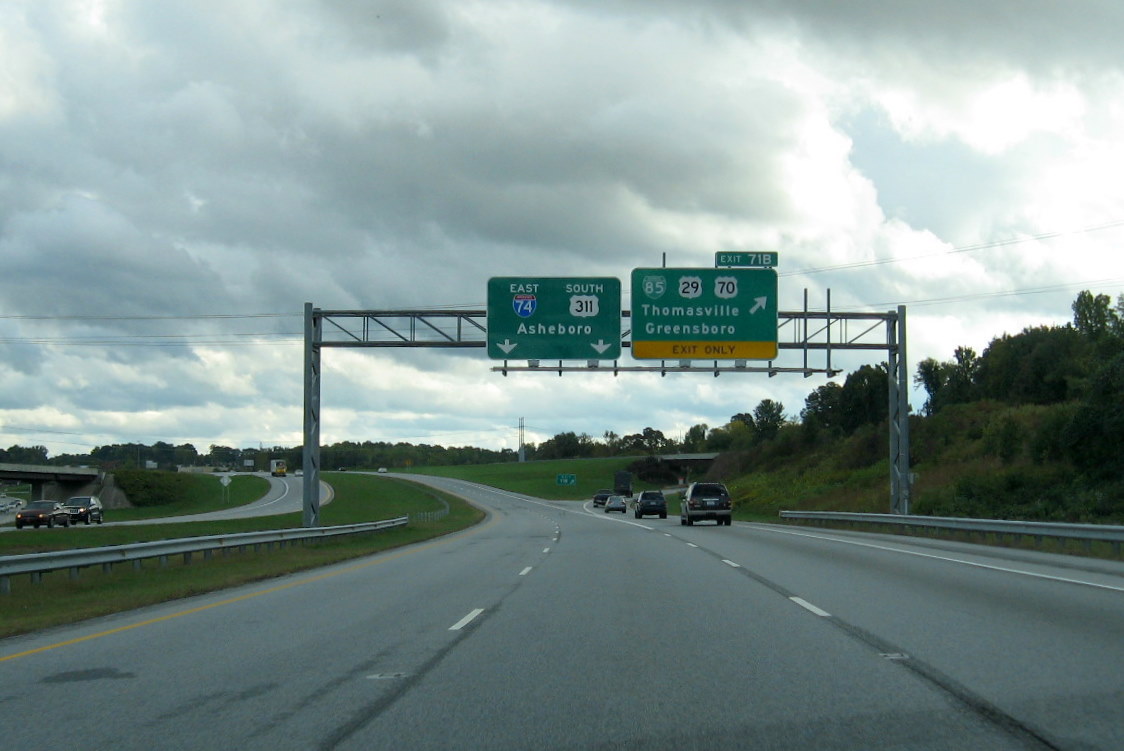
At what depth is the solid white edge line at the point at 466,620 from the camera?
12.4m

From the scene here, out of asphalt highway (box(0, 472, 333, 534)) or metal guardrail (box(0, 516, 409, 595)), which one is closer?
metal guardrail (box(0, 516, 409, 595))

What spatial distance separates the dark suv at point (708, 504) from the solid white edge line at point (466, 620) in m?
33.5

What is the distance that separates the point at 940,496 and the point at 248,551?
3715 cm

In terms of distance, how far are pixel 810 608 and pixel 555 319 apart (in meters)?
21.5

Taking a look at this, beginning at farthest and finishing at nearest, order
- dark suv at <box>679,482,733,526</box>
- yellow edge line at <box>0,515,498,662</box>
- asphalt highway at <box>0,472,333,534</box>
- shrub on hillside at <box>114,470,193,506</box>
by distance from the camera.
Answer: shrub on hillside at <box>114,470,193,506</box>
asphalt highway at <box>0,472,333,534</box>
dark suv at <box>679,482,733,526</box>
yellow edge line at <box>0,515,498,662</box>

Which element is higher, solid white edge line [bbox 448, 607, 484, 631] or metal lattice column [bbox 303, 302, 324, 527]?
metal lattice column [bbox 303, 302, 324, 527]

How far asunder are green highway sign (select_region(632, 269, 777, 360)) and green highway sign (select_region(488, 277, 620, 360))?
35.3 inches

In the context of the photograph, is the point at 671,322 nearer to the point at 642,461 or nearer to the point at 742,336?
the point at 742,336

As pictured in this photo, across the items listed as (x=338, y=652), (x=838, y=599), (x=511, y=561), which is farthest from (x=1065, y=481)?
(x=338, y=652)

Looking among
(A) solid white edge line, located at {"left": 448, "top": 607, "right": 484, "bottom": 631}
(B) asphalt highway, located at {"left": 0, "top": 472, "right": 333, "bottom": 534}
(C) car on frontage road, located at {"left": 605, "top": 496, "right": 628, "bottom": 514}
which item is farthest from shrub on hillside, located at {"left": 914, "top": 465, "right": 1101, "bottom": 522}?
(B) asphalt highway, located at {"left": 0, "top": 472, "right": 333, "bottom": 534}

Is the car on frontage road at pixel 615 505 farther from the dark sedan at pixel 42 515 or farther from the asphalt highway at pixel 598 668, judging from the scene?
the asphalt highway at pixel 598 668

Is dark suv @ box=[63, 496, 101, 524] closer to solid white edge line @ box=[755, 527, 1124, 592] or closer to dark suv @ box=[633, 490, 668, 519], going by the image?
dark suv @ box=[633, 490, 668, 519]

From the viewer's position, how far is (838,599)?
47.9 feet

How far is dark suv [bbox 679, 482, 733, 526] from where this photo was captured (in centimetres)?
4703
